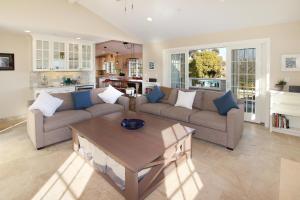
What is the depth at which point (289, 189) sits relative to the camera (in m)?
2.28

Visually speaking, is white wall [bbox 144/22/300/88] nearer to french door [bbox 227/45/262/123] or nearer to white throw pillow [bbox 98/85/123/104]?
french door [bbox 227/45/262/123]

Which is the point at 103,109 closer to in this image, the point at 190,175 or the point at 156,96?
the point at 156,96

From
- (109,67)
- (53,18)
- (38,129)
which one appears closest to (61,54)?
(53,18)

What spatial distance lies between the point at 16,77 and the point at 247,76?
6569mm

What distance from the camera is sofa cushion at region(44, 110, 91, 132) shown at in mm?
3461

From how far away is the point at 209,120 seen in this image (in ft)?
11.7

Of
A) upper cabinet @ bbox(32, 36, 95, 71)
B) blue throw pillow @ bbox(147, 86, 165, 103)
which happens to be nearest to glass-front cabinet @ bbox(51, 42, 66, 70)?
upper cabinet @ bbox(32, 36, 95, 71)

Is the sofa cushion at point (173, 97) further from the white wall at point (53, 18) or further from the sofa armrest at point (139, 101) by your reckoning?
the white wall at point (53, 18)

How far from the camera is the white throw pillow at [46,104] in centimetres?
355

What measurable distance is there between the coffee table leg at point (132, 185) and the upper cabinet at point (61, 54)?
524 centimetres

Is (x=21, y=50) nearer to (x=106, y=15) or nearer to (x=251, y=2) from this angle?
(x=106, y=15)

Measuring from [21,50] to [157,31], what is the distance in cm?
416

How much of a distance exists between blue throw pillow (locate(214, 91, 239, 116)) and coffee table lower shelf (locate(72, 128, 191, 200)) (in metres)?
1.16

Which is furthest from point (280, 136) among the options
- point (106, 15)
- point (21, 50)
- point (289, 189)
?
point (21, 50)
